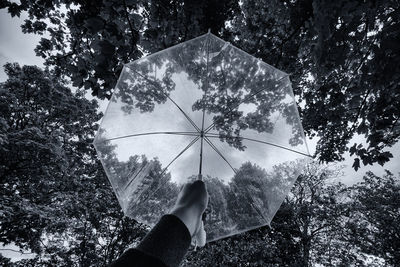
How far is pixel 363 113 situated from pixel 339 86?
0.77 m

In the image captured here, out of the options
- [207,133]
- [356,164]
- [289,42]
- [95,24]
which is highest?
[289,42]

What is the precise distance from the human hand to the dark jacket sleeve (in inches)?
3.1

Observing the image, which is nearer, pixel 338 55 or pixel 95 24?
pixel 95 24

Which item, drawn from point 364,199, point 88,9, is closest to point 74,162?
point 88,9

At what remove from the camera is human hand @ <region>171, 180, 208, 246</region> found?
1.31 m

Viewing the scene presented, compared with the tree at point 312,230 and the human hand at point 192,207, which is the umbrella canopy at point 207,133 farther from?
the tree at point 312,230

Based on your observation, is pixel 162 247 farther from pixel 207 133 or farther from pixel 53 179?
pixel 53 179

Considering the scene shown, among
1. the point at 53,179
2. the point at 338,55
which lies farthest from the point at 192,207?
the point at 53,179

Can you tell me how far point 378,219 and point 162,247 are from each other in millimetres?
24430

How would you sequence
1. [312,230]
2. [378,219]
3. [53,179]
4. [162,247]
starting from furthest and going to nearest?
[312,230]
[378,219]
[53,179]
[162,247]

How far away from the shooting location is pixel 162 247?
106 centimetres

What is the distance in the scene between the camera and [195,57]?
247 cm

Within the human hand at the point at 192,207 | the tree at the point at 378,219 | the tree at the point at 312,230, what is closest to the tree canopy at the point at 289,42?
the human hand at the point at 192,207

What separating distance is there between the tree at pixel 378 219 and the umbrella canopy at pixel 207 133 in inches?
838
